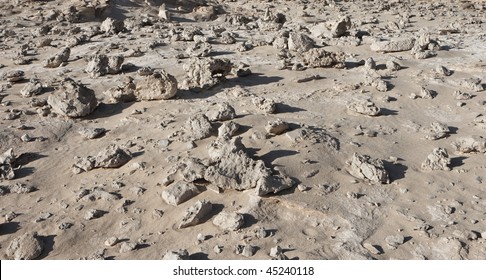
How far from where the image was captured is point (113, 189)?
5.02 meters

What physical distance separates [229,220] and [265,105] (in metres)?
2.45

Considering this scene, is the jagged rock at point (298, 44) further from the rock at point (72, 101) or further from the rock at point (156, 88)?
the rock at point (72, 101)

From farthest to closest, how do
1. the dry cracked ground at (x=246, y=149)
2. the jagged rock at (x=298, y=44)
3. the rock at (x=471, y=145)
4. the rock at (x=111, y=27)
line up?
the rock at (x=111, y=27)
the jagged rock at (x=298, y=44)
the rock at (x=471, y=145)
the dry cracked ground at (x=246, y=149)

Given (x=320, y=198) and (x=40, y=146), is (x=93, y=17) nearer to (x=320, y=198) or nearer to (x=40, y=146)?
(x=40, y=146)

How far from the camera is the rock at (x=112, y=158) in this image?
534 cm

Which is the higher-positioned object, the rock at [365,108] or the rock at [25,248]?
the rock at [365,108]

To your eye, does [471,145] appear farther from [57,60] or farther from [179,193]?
[57,60]

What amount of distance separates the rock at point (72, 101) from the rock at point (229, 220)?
10.6ft

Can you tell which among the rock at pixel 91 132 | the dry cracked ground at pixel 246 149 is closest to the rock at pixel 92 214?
the dry cracked ground at pixel 246 149

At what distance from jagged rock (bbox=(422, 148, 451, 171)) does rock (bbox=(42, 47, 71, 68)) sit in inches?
269

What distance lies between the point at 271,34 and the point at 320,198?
21.8 feet

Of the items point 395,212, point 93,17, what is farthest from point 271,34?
point 395,212

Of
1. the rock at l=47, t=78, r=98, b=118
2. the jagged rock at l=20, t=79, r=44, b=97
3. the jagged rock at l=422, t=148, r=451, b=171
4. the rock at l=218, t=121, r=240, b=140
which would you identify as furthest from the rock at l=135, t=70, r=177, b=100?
the jagged rock at l=422, t=148, r=451, b=171

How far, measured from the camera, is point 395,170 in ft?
17.1
